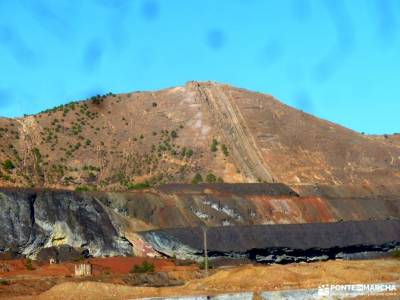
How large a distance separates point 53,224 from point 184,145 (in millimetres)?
54549

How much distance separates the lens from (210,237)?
65.1 m

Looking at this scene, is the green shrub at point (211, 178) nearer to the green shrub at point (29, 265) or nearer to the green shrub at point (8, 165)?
the green shrub at point (8, 165)

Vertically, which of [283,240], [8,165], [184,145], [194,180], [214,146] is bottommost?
[283,240]

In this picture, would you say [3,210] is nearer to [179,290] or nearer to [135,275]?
[135,275]

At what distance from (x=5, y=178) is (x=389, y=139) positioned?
80.6m

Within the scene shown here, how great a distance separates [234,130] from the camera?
400 ft

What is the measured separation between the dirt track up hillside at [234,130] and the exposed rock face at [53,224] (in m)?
44.4

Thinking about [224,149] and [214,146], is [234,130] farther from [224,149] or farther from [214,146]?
[224,149]

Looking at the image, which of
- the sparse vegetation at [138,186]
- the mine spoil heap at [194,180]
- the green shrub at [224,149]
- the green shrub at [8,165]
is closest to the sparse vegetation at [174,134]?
the mine spoil heap at [194,180]

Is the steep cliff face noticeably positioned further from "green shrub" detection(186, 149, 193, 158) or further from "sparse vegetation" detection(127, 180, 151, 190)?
"green shrub" detection(186, 149, 193, 158)

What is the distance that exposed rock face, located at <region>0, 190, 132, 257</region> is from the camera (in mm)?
60906

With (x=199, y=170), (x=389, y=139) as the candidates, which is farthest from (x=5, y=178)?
(x=389, y=139)

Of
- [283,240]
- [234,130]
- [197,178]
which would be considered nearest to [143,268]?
[283,240]

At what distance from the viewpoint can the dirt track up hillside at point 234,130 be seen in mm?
112188
